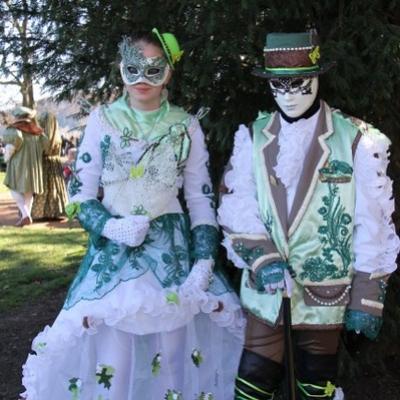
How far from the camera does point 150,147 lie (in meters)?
2.87

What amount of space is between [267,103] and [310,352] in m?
1.40

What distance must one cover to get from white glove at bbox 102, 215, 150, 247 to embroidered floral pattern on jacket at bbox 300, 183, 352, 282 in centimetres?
65

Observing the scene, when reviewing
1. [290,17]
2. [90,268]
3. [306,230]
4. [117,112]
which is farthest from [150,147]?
[290,17]

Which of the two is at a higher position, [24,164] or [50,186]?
[24,164]

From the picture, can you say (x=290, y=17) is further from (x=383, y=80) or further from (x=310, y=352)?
(x=310, y=352)

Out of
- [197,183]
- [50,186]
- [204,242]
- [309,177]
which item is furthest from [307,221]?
[50,186]

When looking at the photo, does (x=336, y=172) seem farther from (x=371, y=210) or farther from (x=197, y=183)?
(x=197, y=183)

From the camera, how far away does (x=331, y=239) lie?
8.64ft

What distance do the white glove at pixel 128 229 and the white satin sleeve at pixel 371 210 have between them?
2.76 ft

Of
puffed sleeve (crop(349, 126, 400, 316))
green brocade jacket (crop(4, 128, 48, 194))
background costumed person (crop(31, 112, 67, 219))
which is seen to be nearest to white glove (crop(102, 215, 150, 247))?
puffed sleeve (crop(349, 126, 400, 316))

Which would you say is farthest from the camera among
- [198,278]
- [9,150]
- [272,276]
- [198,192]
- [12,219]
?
[12,219]

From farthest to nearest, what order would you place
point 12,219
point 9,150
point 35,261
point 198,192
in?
point 12,219, point 9,150, point 35,261, point 198,192

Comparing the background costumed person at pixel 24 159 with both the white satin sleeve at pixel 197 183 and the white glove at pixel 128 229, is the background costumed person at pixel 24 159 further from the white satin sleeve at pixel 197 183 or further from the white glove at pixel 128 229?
the white glove at pixel 128 229

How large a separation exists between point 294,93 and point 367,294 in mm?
823
